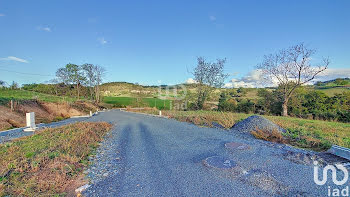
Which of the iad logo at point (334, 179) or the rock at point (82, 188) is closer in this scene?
the iad logo at point (334, 179)

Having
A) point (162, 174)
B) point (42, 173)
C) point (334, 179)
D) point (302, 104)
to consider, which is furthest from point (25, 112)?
point (302, 104)

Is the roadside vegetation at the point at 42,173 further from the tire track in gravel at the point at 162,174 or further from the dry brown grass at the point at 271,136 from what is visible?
the dry brown grass at the point at 271,136

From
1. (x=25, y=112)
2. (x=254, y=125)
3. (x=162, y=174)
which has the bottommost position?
(x=162, y=174)

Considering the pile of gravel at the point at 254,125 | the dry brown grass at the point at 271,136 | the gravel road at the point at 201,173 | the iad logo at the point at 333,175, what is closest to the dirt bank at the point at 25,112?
the gravel road at the point at 201,173

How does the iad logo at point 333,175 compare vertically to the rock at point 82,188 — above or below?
above

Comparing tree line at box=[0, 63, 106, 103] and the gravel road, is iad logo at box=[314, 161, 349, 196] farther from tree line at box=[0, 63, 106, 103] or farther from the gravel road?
tree line at box=[0, 63, 106, 103]

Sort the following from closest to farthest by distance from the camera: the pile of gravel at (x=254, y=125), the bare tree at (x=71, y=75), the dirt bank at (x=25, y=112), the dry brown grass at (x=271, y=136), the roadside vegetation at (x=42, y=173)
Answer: the roadside vegetation at (x=42, y=173) → the dry brown grass at (x=271, y=136) → the pile of gravel at (x=254, y=125) → the dirt bank at (x=25, y=112) → the bare tree at (x=71, y=75)

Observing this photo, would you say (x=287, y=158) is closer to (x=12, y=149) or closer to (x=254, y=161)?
(x=254, y=161)

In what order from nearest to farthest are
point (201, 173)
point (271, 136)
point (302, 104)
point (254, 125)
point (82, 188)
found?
point (82, 188), point (201, 173), point (271, 136), point (254, 125), point (302, 104)

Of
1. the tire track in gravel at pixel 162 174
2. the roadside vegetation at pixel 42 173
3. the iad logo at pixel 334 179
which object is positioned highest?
the roadside vegetation at pixel 42 173

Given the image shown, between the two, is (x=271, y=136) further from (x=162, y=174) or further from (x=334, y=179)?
(x=162, y=174)

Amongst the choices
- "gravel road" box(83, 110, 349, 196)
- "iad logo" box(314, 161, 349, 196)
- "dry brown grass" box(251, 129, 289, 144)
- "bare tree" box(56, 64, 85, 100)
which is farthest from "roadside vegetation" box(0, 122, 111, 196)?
"bare tree" box(56, 64, 85, 100)

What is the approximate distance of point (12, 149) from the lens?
184 inches

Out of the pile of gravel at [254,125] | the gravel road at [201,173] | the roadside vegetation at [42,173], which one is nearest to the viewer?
the roadside vegetation at [42,173]
